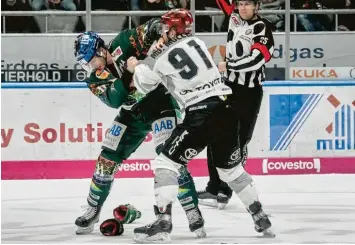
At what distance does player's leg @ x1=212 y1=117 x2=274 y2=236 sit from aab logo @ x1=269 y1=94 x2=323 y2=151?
2.91m

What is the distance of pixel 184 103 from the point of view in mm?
4840

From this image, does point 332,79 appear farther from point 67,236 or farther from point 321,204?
point 67,236

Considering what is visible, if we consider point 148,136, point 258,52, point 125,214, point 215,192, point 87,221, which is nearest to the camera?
point 87,221

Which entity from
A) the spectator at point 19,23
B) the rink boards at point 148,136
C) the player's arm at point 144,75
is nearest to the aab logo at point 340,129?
the rink boards at point 148,136

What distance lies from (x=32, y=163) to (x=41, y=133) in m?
0.24

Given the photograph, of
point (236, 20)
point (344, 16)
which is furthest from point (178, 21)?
point (344, 16)

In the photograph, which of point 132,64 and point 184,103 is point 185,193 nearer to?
point 184,103

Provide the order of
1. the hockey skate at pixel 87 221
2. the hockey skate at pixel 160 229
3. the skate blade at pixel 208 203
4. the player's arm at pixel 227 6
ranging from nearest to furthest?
the hockey skate at pixel 160 229 → the hockey skate at pixel 87 221 → the skate blade at pixel 208 203 → the player's arm at pixel 227 6

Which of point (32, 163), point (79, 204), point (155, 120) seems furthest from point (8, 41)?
point (155, 120)

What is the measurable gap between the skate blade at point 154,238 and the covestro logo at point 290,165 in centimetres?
307

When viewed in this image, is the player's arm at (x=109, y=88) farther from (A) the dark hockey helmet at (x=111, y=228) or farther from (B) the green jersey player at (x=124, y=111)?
(A) the dark hockey helmet at (x=111, y=228)

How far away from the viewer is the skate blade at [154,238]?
16.0ft

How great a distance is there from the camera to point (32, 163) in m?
7.73

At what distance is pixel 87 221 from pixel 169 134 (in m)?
0.62
